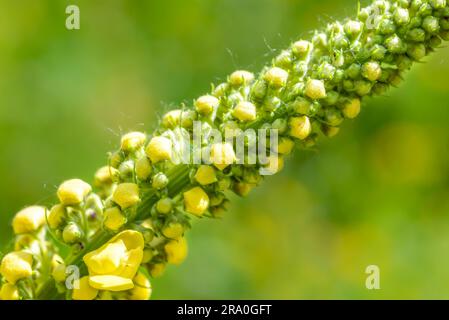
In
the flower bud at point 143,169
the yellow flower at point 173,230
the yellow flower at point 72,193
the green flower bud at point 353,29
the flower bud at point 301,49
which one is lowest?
the yellow flower at point 173,230

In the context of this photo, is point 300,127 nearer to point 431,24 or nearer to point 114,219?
point 431,24

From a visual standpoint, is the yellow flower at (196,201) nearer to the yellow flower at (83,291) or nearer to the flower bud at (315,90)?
the yellow flower at (83,291)

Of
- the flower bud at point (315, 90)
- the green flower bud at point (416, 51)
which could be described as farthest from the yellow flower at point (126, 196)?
the green flower bud at point (416, 51)

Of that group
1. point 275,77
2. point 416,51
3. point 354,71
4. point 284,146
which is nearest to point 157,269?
point 284,146

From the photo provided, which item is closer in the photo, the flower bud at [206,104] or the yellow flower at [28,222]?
the flower bud at [206,104]

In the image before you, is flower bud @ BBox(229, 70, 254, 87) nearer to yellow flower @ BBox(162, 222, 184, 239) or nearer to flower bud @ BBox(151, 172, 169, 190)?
flower bud @ BBox(151, 172, 169, 190)

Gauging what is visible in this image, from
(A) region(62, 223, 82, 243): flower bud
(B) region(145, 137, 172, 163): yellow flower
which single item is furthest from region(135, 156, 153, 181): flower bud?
(A) region(62, 223, 82, 243): flower bud

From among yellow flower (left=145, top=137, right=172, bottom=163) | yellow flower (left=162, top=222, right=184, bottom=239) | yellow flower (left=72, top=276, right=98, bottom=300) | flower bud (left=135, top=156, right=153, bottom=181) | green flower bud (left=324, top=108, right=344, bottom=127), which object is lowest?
yellow flower (left=72, top=276, right=98, bottom=300)
